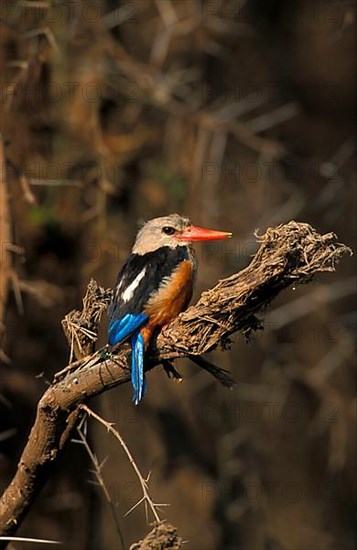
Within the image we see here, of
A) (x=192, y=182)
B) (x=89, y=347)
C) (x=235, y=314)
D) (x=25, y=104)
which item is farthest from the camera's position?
(x=192, y=182)

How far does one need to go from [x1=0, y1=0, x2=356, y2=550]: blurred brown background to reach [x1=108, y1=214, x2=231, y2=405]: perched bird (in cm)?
83

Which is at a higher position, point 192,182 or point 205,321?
point 192,182

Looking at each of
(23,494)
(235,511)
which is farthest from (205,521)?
(23,494)

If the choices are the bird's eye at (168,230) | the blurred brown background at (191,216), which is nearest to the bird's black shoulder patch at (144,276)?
the bird's eye at (168,230)

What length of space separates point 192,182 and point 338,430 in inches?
96.0

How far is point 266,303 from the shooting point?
284 cm

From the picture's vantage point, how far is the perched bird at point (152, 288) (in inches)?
128

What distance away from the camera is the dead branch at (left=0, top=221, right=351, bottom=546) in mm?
2676

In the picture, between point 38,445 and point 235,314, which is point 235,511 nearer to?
point 38,445

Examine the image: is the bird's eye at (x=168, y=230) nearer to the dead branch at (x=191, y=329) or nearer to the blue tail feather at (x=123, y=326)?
the dead branch at (x=191, y=329)

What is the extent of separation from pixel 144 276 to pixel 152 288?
8cm

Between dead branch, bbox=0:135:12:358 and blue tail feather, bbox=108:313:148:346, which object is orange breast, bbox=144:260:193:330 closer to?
blue tail feather, bbox=108:313:148:346

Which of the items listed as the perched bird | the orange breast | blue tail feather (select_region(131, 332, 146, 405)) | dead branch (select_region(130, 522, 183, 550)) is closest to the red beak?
the perched bird

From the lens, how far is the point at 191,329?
9.53 ft
